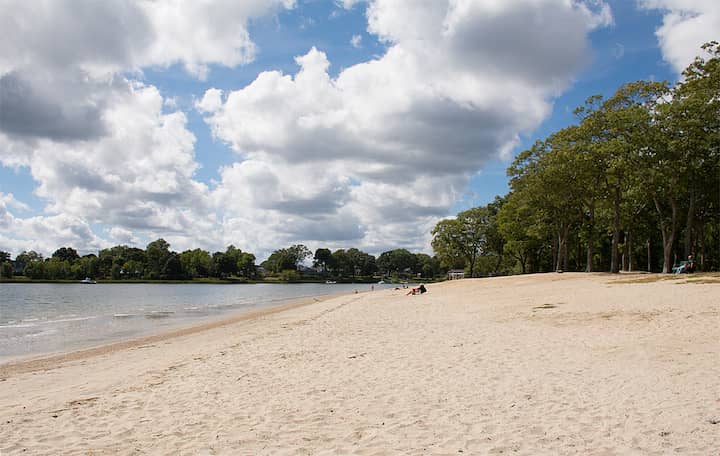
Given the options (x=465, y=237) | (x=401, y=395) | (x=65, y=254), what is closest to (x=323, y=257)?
(x=65, y=254)

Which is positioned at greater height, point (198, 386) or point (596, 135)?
point (596, 135)

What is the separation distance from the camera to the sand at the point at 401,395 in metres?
6.57

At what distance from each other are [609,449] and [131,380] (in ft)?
31.5

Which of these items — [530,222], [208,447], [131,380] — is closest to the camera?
[208,447]

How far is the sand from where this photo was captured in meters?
6.57

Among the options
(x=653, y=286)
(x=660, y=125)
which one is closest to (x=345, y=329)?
(x=653, y=286)

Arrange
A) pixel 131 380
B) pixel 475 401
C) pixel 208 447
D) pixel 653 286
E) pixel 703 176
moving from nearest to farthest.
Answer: pixel 208 447 → pixel 475 401 → pixel 131 380 → pixel 653 286 → pixel 703 176

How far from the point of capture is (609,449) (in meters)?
6.04

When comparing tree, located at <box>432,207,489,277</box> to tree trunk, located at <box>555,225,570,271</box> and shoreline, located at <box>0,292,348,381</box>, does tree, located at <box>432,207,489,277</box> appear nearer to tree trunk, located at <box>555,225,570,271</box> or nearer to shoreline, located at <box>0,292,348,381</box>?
tree trunk, located at <box>555,225,570,271</box>

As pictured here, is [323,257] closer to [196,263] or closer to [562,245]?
[196,263]

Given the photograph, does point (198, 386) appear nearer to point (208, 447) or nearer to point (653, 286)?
point (208, 447)

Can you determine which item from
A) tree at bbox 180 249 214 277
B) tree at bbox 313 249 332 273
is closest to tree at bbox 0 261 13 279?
tree at bbox 180 249 214 277

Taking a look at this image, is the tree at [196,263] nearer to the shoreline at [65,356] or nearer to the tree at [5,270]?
the tree at [5,270]

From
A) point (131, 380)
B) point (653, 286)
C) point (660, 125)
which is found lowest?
point (131, 380)
